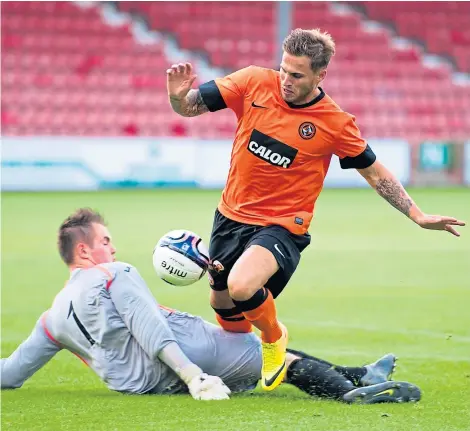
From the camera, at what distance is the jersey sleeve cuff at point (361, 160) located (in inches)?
247

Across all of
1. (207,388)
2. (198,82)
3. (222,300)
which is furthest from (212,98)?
(198,82)

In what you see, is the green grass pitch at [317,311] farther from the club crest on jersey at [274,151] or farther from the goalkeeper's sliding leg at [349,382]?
the club crest on jersey at [274,151]

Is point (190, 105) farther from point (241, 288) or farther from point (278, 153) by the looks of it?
point (241, 288)

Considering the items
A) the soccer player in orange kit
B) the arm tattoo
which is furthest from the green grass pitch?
the arm tattoo

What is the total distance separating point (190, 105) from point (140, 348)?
4.98 ft

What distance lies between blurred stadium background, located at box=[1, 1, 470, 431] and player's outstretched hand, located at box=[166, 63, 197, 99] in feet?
5.88

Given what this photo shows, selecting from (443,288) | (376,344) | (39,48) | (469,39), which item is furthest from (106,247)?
(469,39)

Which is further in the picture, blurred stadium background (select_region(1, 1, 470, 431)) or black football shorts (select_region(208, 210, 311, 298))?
black football shorts (select_region(208, 210, 311, 298))

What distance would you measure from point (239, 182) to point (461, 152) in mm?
20717

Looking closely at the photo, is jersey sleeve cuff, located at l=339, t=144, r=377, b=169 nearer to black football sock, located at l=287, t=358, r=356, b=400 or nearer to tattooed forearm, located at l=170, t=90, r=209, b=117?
tattooed forearm, located at l=170, t=90, r=209, b=117

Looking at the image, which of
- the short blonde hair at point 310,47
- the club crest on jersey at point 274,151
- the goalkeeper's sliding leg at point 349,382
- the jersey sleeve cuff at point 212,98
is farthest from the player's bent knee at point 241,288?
the short blonde hair at point 310,47

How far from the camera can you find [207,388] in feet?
17.8

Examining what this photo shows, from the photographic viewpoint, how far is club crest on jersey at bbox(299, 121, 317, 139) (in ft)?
20.1

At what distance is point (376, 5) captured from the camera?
33500mm
